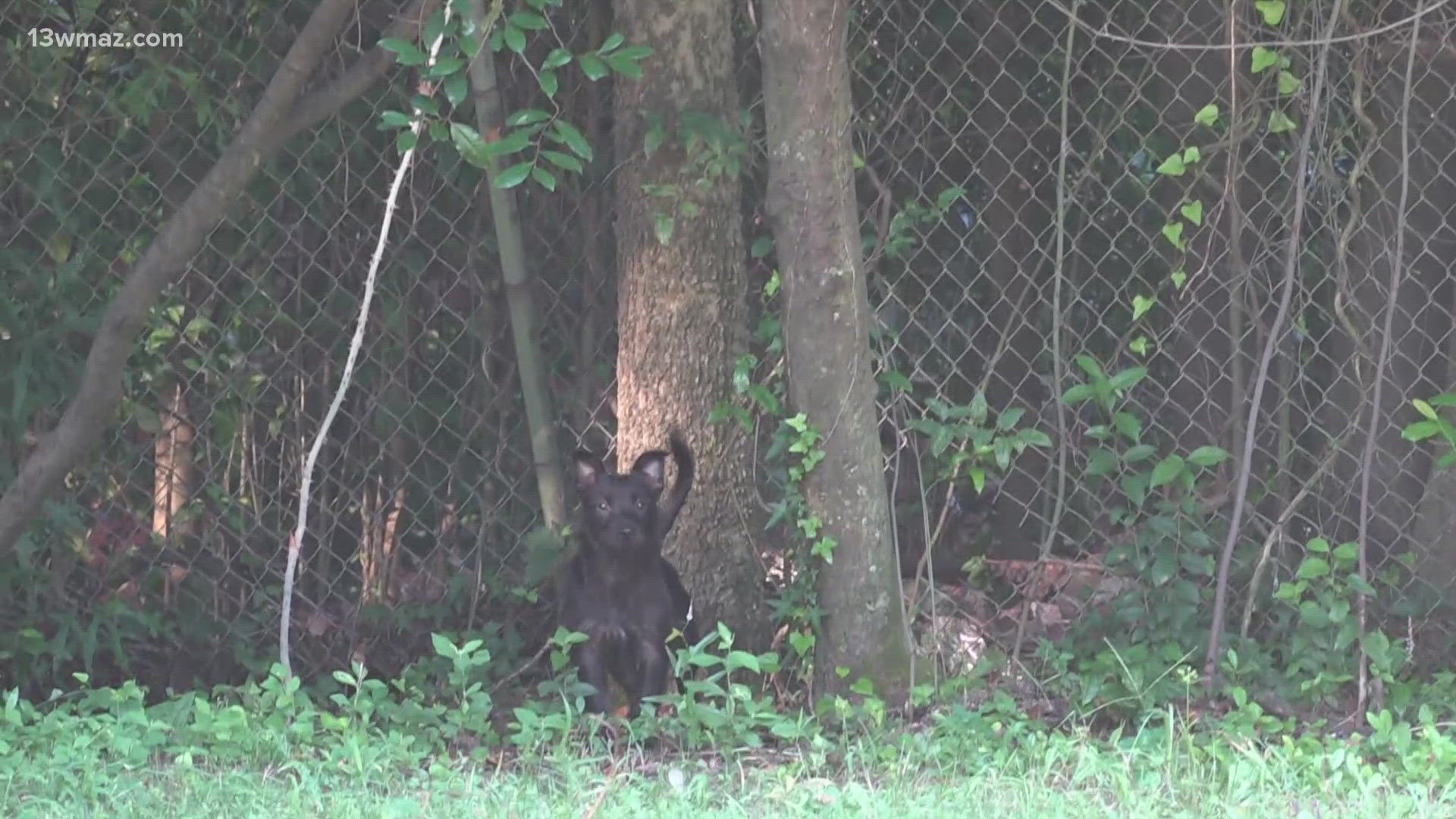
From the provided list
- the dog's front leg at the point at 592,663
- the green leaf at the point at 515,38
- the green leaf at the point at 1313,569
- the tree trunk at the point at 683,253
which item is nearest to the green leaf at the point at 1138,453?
the green leaf at the point at 1313,569

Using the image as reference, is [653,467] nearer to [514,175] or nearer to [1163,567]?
[514,175]

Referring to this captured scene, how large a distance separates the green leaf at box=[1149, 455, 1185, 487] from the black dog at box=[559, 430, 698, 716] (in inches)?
48.3

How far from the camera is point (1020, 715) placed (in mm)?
4156

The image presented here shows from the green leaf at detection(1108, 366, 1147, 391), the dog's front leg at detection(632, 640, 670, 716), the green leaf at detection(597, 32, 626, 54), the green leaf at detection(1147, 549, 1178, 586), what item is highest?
the green leaf at detection(1108, 366, 1147, 391)

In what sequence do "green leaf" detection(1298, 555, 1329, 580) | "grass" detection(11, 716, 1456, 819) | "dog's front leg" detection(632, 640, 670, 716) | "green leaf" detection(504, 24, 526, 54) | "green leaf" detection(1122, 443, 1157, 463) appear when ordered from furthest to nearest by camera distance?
"dog's front leg" detection(632, 640, 670, 716) < "green leaf" detection(1122, 443, 1157, 463) < "green leaf" detection(1298, 555, 1329, 580) < "green leaf" detection(504, 24, 526, 54) < "grass" detection(11, 716, 1456, 819)

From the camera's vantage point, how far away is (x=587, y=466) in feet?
15.6

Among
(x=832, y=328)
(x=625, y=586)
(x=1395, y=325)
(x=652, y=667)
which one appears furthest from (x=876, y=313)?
(x=1395, y=325)

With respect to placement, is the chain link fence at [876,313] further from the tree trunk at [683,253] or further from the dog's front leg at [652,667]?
the dog's front leg at [652,667]

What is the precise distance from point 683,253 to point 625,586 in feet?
3.08

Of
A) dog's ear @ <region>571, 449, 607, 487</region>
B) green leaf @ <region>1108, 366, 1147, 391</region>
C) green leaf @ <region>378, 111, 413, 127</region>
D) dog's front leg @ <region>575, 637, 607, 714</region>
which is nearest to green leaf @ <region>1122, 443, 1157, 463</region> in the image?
green leaf @ <region>1108, 366, 1147, 391</region>

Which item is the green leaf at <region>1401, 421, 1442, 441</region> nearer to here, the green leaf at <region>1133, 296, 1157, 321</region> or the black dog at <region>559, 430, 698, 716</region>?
the green leaf at <region>1133, 296, 1157, 321</region>

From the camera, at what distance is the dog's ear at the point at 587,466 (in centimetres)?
476

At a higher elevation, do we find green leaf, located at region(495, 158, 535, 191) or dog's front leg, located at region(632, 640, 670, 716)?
green leaf, located at region(495, 158, 535, 191)

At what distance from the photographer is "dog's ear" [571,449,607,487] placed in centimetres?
476
